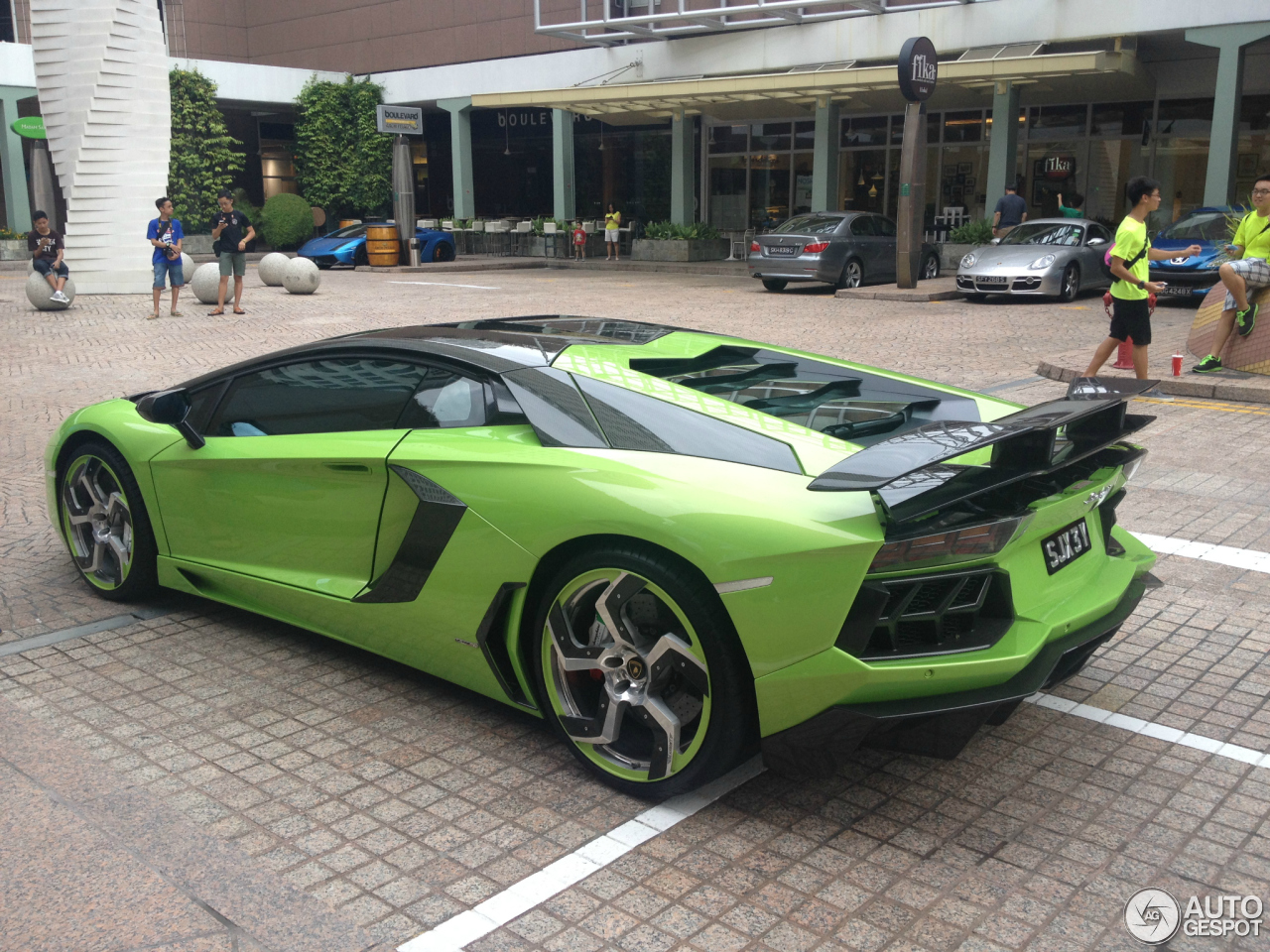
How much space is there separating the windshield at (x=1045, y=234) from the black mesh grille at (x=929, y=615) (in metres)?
18.7

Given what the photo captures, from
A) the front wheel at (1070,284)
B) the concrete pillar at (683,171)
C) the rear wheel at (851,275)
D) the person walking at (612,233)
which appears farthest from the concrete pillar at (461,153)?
the front wheel at (1070,284)

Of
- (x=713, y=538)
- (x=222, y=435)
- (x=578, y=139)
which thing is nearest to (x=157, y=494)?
(x=222, y=435)

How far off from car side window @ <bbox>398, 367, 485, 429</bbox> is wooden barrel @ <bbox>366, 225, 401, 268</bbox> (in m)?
27.8

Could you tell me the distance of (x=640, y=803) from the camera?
3.43m

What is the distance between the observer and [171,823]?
10.8 feet

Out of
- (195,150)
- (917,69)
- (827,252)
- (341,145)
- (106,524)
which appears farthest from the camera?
(341,145)

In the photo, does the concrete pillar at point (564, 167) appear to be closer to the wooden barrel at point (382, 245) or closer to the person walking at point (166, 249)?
the wooden barrel at point (382, 245)

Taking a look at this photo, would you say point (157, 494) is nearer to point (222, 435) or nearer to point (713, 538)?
point (222, 435)

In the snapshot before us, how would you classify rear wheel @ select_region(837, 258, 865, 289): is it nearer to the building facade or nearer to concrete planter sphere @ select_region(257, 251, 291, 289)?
the building facade

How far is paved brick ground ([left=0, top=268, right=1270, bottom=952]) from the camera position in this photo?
2867mm

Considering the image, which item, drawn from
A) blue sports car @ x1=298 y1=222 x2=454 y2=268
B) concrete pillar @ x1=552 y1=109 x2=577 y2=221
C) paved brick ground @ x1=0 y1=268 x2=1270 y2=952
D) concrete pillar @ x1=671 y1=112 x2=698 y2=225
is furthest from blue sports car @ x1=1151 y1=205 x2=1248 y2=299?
blue sports car @ x1=298 y1=222 x2=454 y2=268

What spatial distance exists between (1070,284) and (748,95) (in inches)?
460

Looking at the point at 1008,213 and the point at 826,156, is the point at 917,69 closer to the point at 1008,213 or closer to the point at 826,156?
the point at 1008,213

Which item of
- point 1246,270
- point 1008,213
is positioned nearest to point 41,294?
point 1008,213
